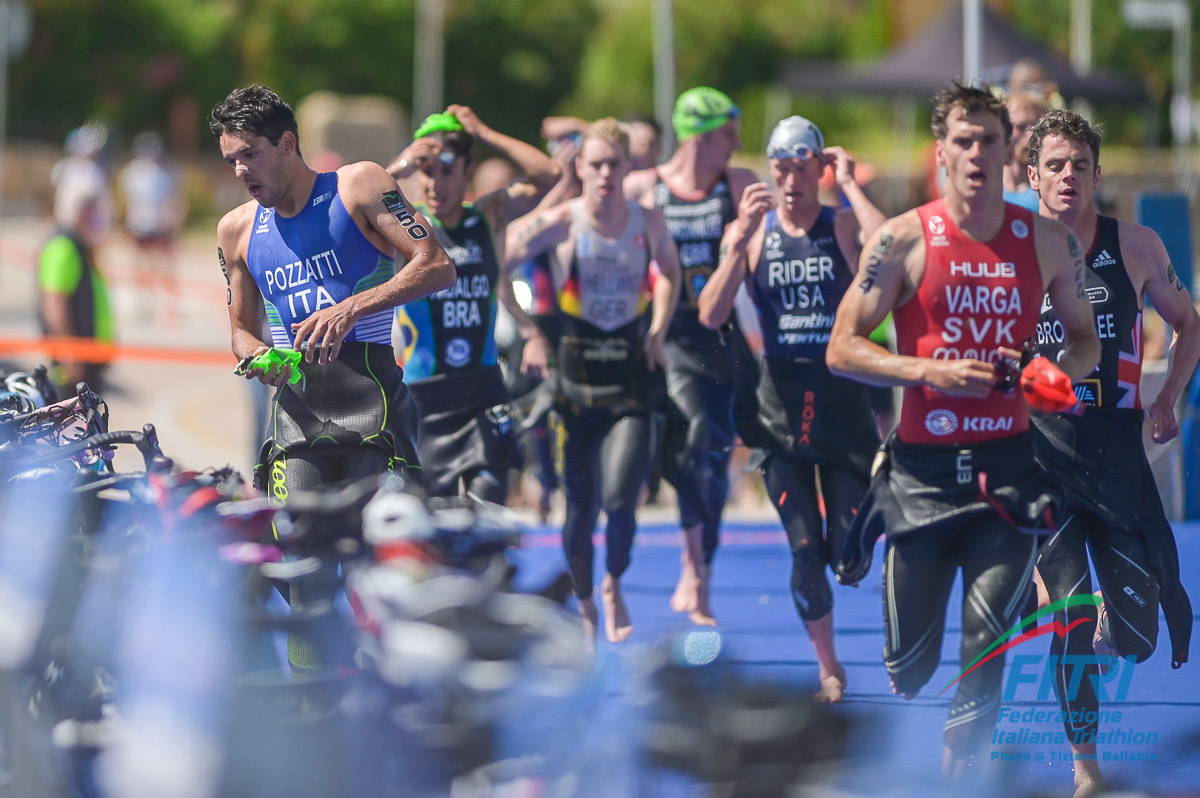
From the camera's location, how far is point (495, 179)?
9844 mm

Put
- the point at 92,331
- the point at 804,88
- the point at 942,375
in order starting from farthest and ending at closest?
the point at 804,88 → the point at 92,331 → the point at 942,375

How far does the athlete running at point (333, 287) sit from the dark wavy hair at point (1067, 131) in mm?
2055

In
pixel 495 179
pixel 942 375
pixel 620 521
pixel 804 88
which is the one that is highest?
pixel 804 88

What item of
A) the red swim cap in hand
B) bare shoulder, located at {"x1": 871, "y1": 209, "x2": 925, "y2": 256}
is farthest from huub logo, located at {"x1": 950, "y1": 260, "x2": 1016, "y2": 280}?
the red swim cap in hand

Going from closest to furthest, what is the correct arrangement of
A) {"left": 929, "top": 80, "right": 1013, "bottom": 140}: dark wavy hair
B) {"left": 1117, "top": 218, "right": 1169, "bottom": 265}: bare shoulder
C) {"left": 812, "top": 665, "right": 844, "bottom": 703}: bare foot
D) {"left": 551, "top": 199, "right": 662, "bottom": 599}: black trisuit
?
{"left": 929, "top": 80, "right": 1013, "bottom": 140}: dark wavy hair < {"left": 1117, "top": 218, "right": 1169, "bottom": 265}: bare shoulder < {"left": 812, "top": 665, "right": 844, "bottom": 703}: bare foot < {"left": 551, "top": 199, "right": 662, "bottom": 599}: black trisuit

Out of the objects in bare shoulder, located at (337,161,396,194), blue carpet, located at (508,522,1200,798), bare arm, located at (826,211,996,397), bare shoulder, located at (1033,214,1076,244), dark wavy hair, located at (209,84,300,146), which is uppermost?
dark wavy hair, located at (209,84,300,146)

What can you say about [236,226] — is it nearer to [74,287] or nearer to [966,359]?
[966,359]

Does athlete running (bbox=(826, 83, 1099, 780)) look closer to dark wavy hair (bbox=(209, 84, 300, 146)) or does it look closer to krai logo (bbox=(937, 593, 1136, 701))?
krai logo (bbox=(937, 593, 1136, 701))

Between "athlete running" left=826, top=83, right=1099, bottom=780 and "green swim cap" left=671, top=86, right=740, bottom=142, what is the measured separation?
301cm

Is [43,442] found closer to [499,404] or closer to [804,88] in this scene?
[499,404]

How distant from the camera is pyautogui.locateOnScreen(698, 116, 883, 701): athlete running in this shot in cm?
575

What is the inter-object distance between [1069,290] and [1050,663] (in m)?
1.36

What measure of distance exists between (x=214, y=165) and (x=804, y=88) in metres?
22.9

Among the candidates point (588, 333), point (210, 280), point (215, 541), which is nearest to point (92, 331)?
point (588, 333)
